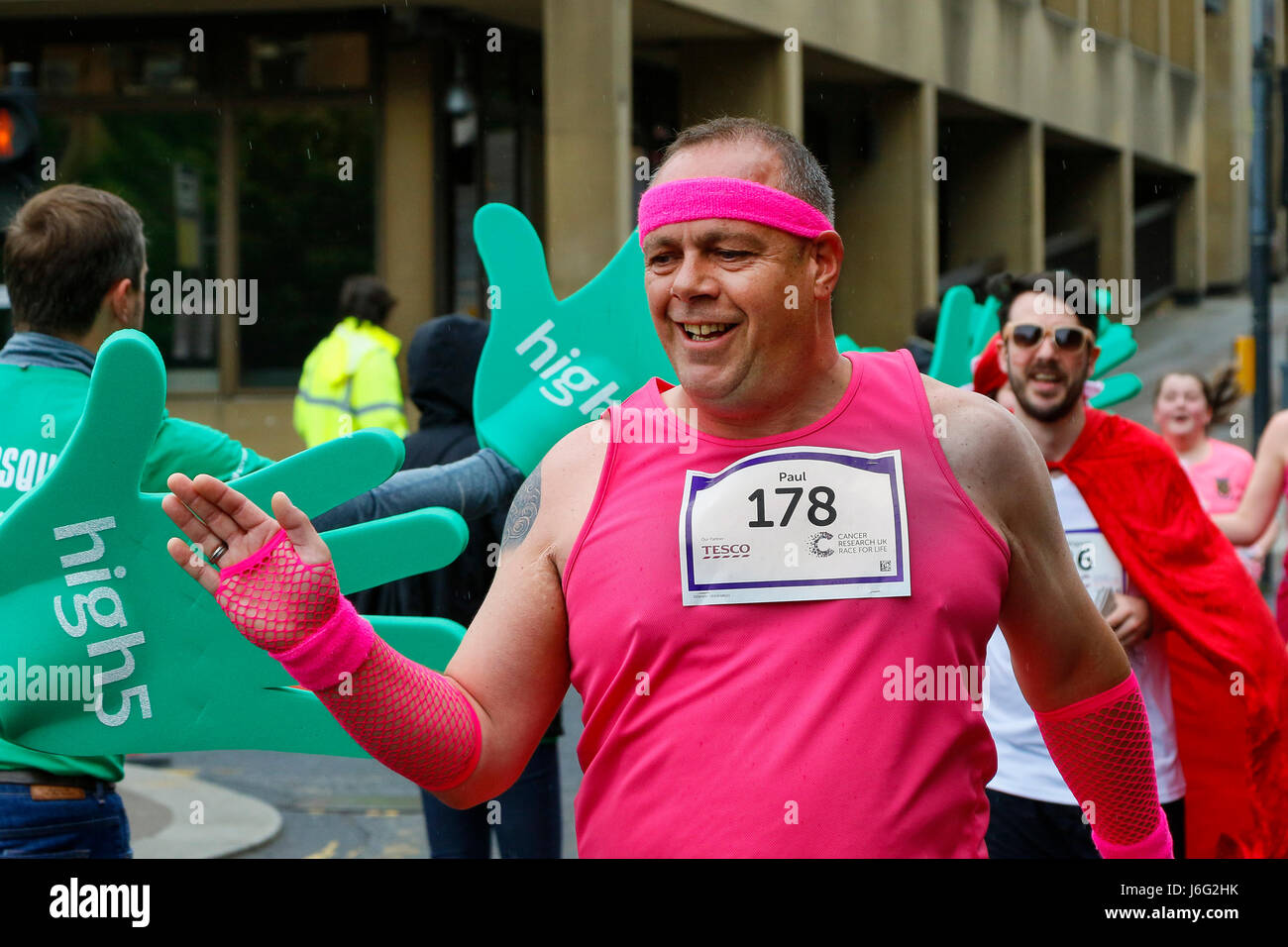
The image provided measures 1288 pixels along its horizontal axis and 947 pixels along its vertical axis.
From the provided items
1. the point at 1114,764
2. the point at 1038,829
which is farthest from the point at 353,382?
the point at 1114,764

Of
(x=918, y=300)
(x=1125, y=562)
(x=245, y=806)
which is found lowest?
(x=245, y=806)

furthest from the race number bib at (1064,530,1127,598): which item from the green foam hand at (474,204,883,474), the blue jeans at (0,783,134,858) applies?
the blue jeans at (0,783,134,858)

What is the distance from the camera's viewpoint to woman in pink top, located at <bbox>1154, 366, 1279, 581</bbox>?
7.25 m

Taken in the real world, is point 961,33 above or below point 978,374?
→ above

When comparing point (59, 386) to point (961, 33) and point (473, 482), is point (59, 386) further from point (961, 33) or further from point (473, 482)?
point (961, 33)

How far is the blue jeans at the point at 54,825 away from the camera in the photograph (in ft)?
9.57

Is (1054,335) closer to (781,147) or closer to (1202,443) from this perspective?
(781,147)

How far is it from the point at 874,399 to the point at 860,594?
0.28 meters

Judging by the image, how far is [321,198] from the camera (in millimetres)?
15320

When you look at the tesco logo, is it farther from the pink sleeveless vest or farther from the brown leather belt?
the brown leather belt

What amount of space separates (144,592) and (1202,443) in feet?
18.8

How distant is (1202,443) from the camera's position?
750 centimetres

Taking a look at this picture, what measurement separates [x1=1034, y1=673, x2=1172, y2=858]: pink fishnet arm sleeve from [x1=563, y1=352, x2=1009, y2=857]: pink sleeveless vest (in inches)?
12.7

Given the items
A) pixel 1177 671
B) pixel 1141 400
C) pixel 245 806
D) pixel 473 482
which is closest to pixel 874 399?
pixel 473 482
